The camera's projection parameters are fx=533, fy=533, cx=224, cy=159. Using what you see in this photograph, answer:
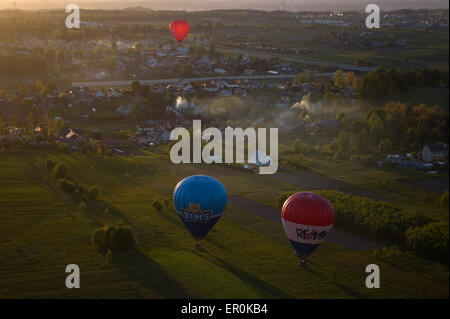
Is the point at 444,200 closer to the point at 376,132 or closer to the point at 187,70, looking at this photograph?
the point at 376,132

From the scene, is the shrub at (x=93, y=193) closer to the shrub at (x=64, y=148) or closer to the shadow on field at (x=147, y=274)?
the shadow on field at (x=147, y=274)

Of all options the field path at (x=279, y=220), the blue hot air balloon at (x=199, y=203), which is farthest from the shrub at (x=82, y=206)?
the field path at (x=279, y=220)

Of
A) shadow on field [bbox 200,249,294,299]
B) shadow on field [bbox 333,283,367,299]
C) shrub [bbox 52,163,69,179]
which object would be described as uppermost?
shrub [bbox 52,163,69,179]

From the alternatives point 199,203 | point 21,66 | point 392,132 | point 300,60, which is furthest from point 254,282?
point 300,60

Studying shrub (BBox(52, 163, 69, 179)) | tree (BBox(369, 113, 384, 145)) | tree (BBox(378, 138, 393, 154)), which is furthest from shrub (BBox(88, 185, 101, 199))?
tree (BBox(369, 113, 384, 145))

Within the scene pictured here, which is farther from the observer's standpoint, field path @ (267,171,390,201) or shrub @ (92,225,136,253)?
field path @ (267,171,390,201)

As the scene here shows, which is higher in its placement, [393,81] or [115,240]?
[393,81]

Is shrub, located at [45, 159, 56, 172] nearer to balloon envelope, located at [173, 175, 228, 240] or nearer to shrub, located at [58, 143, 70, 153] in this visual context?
shrub, located at [58, 143, 70, 153]
